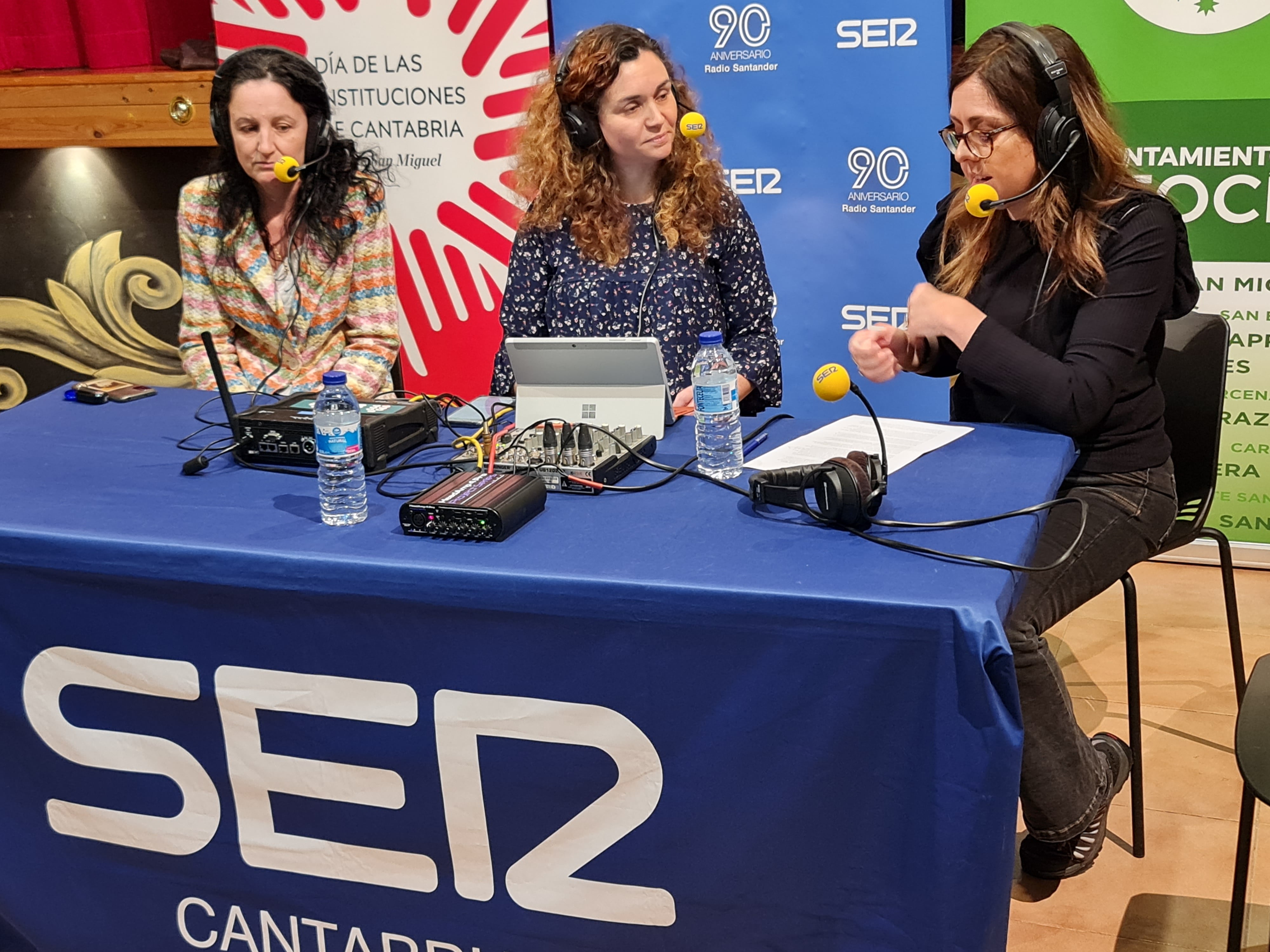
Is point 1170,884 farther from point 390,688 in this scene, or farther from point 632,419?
point 390,688

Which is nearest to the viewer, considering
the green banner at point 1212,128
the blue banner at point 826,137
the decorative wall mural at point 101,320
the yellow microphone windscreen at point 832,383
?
the yellow microphone windscreen at point 832,383

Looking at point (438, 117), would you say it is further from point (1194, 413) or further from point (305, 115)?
point (1194, 413)

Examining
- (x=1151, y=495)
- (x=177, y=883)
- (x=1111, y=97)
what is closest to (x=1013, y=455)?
(x=1151, y=495)

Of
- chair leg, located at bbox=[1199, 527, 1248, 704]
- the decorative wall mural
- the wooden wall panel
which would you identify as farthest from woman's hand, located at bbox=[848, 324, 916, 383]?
the decorative wall mural

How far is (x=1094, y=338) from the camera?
1887mm

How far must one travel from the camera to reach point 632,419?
1.92 m

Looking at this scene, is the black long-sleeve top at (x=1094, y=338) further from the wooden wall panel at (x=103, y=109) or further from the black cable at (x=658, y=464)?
the wooden wall panel at (x=103, y=109)

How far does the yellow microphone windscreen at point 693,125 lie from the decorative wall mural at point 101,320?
2.22 m

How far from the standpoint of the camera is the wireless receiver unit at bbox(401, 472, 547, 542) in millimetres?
1547

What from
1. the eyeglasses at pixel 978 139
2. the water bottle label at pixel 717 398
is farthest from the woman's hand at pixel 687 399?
the eyeglasses at pixel 978 139

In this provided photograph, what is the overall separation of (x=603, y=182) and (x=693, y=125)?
22cm

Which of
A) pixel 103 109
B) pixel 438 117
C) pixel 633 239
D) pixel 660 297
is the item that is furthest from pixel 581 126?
pixel 103 109

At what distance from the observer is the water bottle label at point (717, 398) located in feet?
5.65

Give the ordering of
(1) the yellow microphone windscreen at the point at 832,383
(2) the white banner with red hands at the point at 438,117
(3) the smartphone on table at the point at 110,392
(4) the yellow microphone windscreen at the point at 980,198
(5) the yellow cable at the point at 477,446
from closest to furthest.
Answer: (1) the yellow microphone windscreen at the point at 832,383, (5) the yellow cable at the point at 477,446, (4) the yellow microphone windscreen at the point at 980,198, (3) the smartphone on table at the point at 110,392, (2) the white banner with red hands at the point at 438,117
